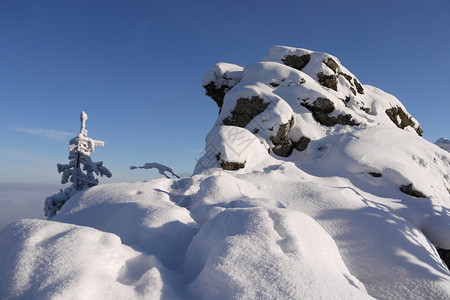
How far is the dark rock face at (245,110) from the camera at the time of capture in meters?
16.8

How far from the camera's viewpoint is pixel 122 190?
7.18 metres

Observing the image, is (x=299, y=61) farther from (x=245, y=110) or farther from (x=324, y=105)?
(x=245, y=110)

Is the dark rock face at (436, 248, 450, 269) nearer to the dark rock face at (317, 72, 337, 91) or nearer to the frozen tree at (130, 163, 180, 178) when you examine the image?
the frozen tree at (130, 163, 180, 178)

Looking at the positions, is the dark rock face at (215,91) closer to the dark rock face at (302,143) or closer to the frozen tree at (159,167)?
the dark rock face at (302,143)

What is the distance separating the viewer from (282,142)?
15500 mm

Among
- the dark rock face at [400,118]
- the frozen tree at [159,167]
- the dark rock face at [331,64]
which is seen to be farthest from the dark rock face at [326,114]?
the frozen tree at [159,167]

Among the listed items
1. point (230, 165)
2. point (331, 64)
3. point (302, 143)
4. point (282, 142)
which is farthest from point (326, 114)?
point (230, 165)

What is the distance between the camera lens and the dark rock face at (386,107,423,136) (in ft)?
74.6

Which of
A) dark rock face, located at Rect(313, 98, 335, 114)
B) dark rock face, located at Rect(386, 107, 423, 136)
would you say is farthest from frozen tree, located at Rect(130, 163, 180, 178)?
dark rock face, located at Rect(386, 107, 423, 136)

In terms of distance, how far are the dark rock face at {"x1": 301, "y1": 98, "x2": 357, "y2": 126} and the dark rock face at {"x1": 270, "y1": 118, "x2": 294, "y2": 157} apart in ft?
10.1

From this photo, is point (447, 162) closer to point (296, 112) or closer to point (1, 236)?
point (296, 112)

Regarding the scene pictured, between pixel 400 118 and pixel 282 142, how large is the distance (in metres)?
15.7

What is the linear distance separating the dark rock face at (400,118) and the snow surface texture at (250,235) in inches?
409

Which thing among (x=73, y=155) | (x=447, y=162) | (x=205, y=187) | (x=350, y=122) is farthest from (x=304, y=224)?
(x=350, y=122)
